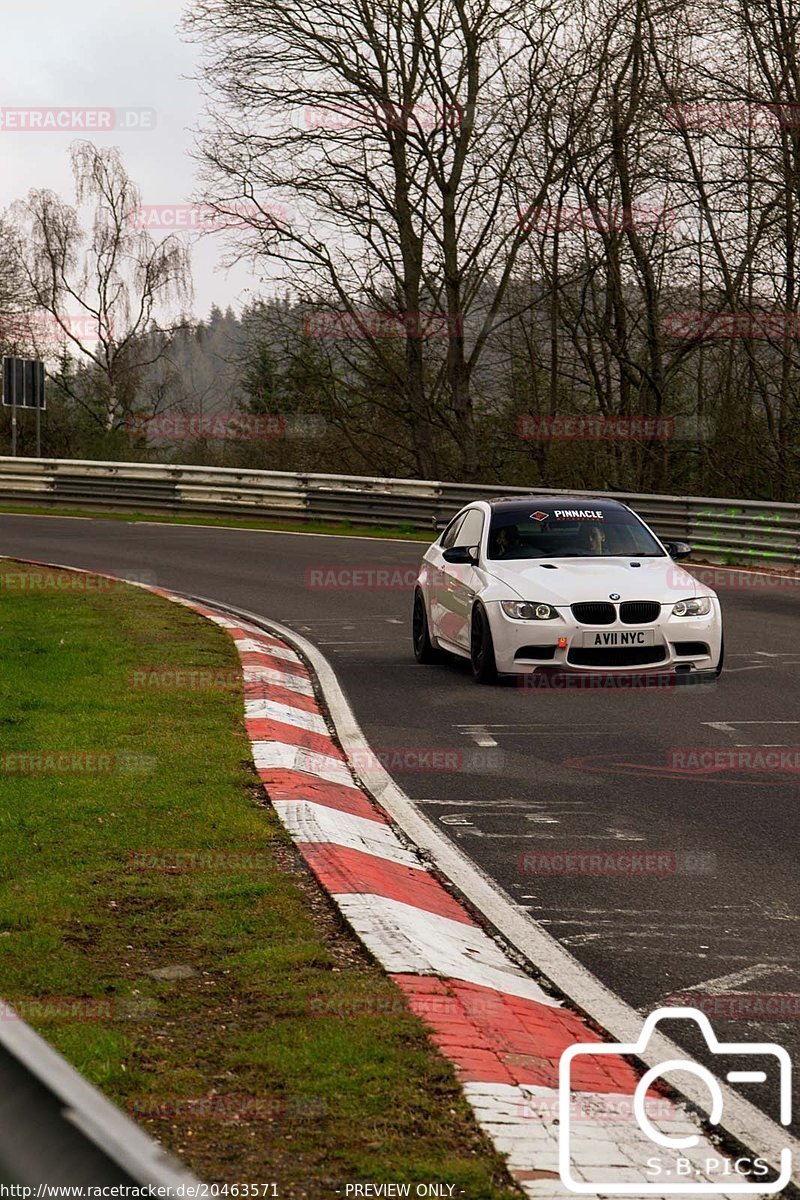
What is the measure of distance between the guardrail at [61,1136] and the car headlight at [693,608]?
1103cm

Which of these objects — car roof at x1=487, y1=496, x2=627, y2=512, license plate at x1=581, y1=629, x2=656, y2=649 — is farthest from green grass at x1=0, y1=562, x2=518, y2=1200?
car roof at x1=487, y1=496, x2=627, y2=512

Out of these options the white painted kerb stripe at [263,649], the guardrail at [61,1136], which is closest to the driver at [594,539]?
the white painted kerb stripe at [263,649]

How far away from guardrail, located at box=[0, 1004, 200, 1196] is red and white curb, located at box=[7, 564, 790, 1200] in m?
1.83

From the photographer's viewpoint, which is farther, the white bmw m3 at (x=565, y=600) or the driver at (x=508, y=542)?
the driver at (x=508, y=542)

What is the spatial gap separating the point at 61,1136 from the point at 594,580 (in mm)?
11222

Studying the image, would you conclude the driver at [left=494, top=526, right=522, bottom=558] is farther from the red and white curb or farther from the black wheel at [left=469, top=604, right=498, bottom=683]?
the red and white curb

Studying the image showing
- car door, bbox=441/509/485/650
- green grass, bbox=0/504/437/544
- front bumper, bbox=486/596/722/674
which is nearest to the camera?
front bumper, bbox=486/596/722/674

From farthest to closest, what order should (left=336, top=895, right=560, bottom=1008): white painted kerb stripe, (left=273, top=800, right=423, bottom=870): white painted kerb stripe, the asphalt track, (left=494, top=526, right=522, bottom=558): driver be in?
(left=494, top=526, right=522, bottom=558): driver → (left=273, top=800, right=423, bottom=870): white painted kerb stripe → the asphalt track → (left=336, top=895, right=560, bottom=1008): white painted kerb stripe

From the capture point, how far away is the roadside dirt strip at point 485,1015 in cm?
338

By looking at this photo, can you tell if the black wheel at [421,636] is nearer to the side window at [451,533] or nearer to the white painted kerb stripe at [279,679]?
the side window at [451,533]

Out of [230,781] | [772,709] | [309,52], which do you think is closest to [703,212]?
[309,52]

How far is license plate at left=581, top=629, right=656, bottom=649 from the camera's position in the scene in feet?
39.8

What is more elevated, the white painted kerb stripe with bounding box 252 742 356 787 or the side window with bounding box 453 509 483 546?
the side window with bounding box 453 509 483 546

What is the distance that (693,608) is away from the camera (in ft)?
40.8
